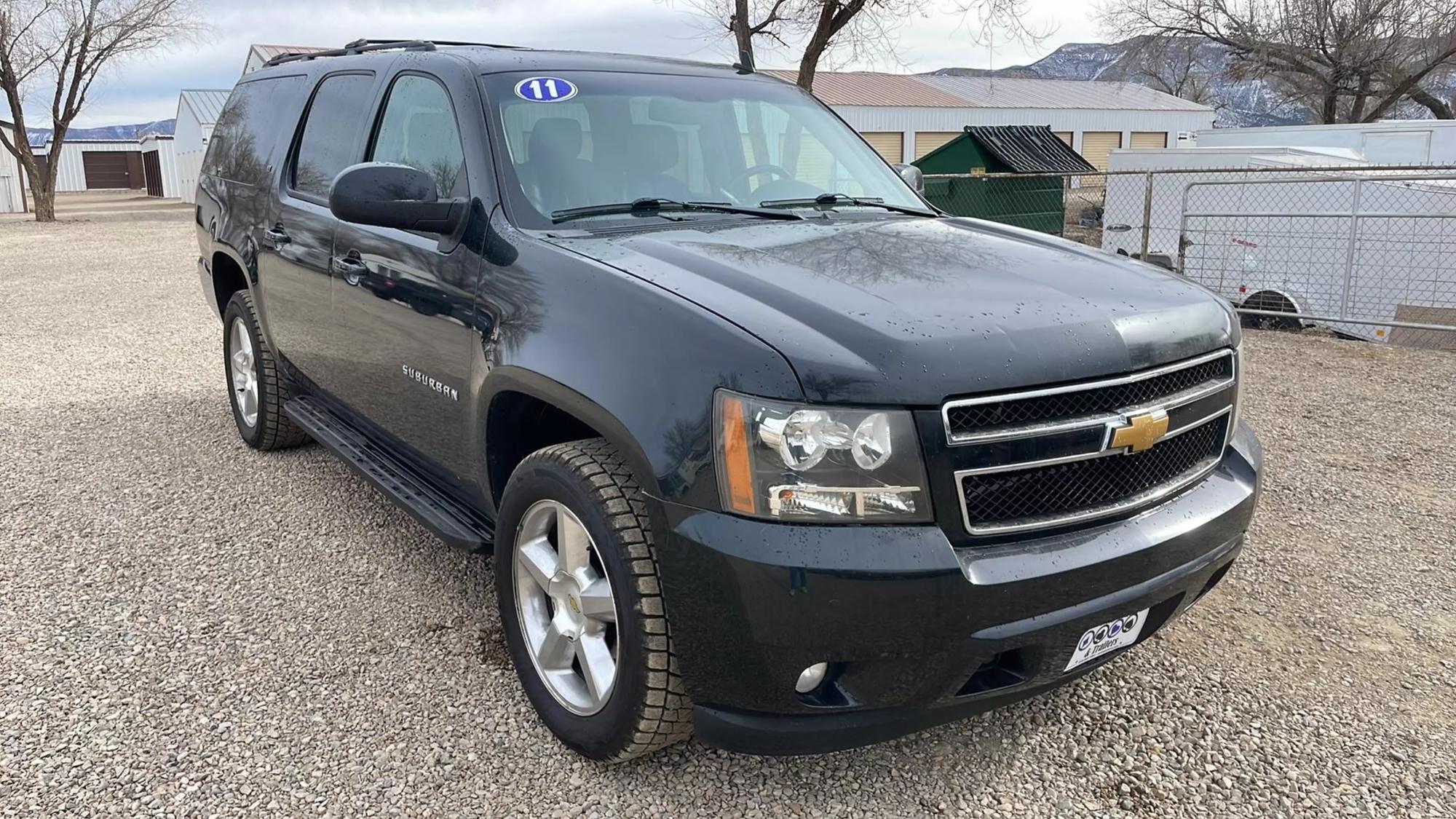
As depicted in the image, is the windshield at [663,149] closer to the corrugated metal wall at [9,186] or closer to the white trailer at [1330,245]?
the white trailer at [1330,245]

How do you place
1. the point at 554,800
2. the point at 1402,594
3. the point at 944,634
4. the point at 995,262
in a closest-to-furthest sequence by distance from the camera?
the point at 944,634 < the point at 554,800 < the point at 995,262 < the point at 1402,594

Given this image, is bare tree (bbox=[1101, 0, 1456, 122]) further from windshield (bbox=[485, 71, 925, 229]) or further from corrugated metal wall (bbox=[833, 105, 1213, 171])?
windshield (bbox=[485, 71, 925, 229])

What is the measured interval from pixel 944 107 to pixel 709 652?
45349 millimetres

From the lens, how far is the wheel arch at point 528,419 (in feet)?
8.14

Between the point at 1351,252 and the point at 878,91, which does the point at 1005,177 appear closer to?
the point at 1351,252

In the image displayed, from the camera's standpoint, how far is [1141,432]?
7.93 ft

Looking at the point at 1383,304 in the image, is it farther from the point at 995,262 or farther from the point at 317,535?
the point at 317,535

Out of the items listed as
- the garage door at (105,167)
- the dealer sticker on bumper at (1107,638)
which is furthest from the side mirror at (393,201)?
the garage door at (105,167)

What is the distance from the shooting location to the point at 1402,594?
377cm

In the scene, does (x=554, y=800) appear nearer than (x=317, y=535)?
Yes

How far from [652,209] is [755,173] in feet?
1.87

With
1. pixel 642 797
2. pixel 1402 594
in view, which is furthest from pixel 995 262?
pixel 1402 594

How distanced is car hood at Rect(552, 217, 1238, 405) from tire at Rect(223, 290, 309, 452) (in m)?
2.76

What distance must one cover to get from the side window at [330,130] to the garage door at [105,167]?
77136 mm
